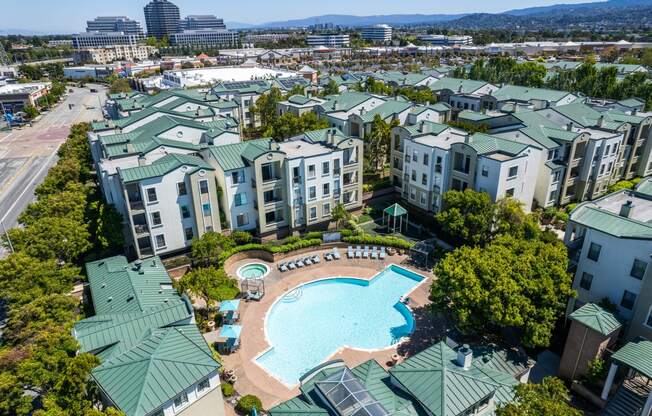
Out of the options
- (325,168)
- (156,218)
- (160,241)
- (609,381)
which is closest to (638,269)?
(609,381)

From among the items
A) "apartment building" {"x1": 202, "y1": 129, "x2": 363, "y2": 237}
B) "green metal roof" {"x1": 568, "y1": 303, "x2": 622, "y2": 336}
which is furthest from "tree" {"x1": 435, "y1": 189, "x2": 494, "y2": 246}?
"green metal roof" {"x1": 568, "y1": 303, "x2": 622, "y2": 336}

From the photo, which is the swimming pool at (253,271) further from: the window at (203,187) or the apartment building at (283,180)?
the window at (203,187)

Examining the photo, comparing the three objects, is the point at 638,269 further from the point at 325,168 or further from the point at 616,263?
the point at 325,168

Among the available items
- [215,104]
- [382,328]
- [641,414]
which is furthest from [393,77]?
[641,414]

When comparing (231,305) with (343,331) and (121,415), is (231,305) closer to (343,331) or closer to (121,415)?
(343,331)

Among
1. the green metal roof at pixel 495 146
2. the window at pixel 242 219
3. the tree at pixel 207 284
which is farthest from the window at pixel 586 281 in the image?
the window at pixel 242 219

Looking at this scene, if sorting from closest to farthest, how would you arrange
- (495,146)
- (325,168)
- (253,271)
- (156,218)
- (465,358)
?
(465,358), (156,218), (253,271), (495,146), (325,168)
